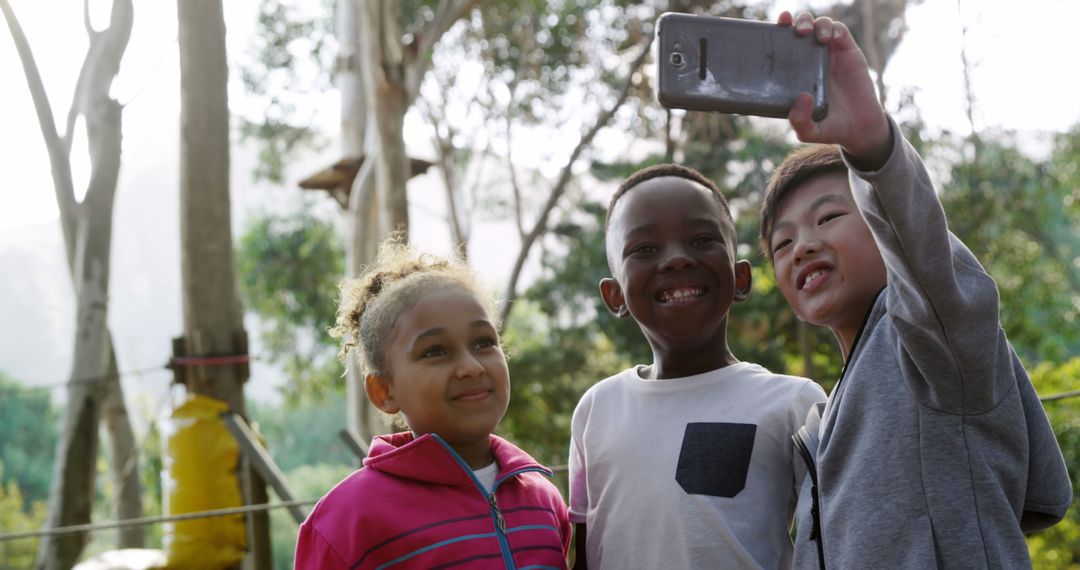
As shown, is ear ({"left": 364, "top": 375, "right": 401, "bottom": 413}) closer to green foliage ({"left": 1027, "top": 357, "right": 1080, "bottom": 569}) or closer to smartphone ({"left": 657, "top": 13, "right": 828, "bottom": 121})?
smartphone ({"left": 657, "top": 13, "right": 828, "bottom": 121})

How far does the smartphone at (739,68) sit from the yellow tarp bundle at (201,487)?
327cm

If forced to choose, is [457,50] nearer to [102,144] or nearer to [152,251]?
[102,144]

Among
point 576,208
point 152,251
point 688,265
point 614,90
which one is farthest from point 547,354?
point 152,251

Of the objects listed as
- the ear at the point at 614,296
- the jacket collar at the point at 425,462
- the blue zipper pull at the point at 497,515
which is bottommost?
the blue zipper pull at the point at 497,515

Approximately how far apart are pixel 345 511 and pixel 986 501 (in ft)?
3.10

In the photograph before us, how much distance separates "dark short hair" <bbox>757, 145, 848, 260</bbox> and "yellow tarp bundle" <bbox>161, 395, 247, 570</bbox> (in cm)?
289

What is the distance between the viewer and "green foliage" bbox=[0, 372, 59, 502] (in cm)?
2986

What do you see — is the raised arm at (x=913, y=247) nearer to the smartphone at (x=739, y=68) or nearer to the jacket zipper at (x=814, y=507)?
the smartphone at (x=739, y=68)

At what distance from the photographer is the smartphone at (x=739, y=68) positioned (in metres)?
1.16

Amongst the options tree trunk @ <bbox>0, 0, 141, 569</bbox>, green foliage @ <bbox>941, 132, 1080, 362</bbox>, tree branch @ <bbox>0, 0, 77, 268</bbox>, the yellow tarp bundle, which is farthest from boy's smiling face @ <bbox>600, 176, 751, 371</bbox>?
green foliage @ <bbox>941, 132, 1080, 362</bbox>

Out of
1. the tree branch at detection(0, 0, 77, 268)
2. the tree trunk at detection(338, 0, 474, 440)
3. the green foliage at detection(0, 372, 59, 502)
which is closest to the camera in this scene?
the tree trunk at detection(338, 0, 474, 440)

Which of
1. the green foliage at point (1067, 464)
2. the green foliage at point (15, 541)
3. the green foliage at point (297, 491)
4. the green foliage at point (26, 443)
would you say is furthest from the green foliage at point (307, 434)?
the green foliage at point (1067, 464)

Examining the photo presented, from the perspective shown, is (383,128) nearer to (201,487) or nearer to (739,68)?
(201,487)

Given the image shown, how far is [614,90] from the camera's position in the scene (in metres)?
13.3
